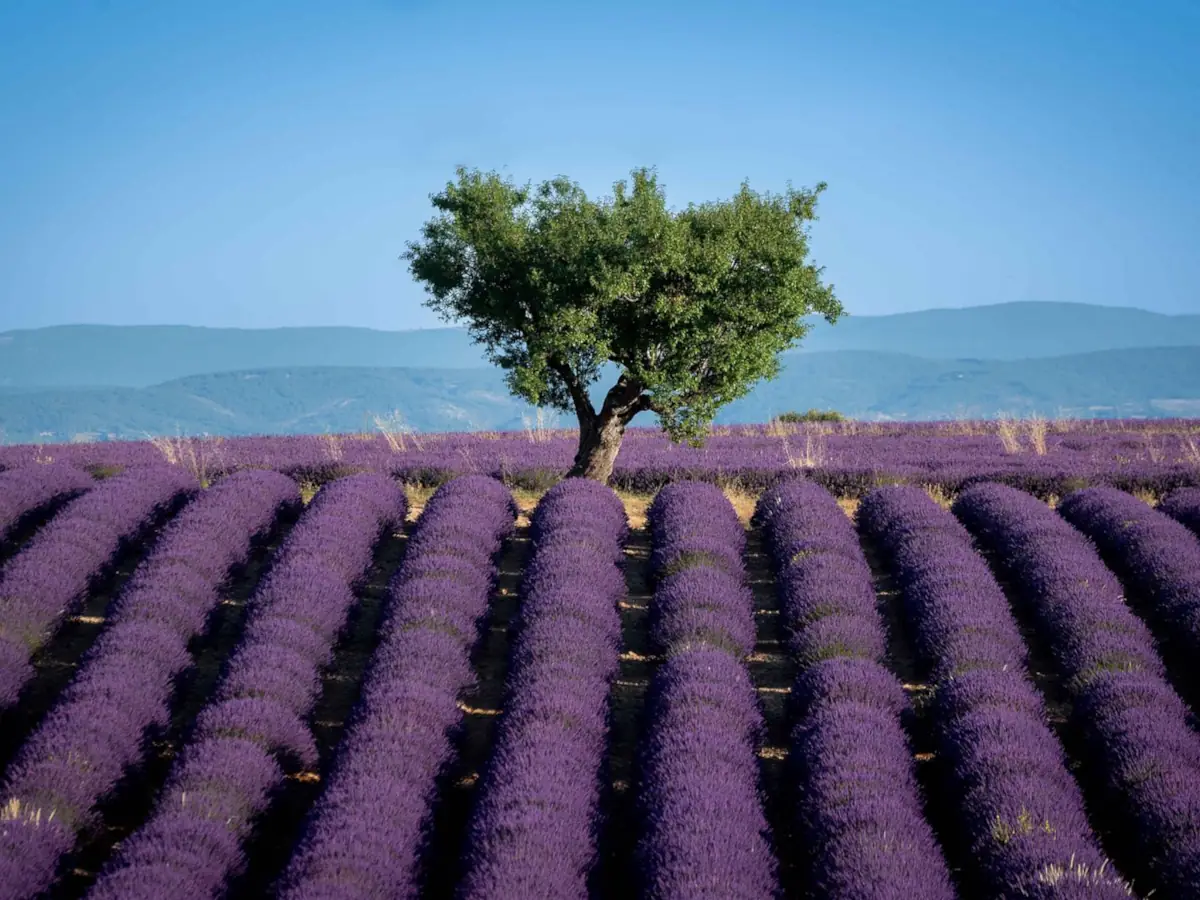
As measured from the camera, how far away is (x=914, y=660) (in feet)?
34.8

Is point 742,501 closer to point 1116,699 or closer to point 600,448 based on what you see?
point 600,448

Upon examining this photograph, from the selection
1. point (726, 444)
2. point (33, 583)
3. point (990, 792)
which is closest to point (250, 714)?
point (33, 583)

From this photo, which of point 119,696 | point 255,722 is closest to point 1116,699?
point 255,722

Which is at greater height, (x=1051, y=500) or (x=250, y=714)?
(x=1051, y=500)

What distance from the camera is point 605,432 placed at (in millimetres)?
15125

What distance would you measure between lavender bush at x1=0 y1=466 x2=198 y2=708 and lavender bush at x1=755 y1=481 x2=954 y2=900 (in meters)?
6.29

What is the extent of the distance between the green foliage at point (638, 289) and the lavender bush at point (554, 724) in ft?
7.03

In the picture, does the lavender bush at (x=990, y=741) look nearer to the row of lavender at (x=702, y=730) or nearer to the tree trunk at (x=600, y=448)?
the row of lavender at (x=702, y=730)

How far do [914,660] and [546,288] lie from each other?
6.12 metres

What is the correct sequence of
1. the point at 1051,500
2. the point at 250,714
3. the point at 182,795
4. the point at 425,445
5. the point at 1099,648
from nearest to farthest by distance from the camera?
1. the point at 182,795
2. the point at 250,714
3. the point at 1099,648
4. the point at 1051,500
5. the point at 425,445

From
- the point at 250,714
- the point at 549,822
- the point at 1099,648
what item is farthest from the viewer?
the point at 1099,648

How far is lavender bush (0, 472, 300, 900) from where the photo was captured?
7336 millimetres

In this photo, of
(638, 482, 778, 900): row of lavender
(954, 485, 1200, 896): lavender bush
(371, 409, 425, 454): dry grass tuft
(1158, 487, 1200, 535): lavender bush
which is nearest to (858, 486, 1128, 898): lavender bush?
(954, 485, 1200, 896): lavender bush

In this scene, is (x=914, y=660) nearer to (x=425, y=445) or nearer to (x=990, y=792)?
(x=990, y=792)
